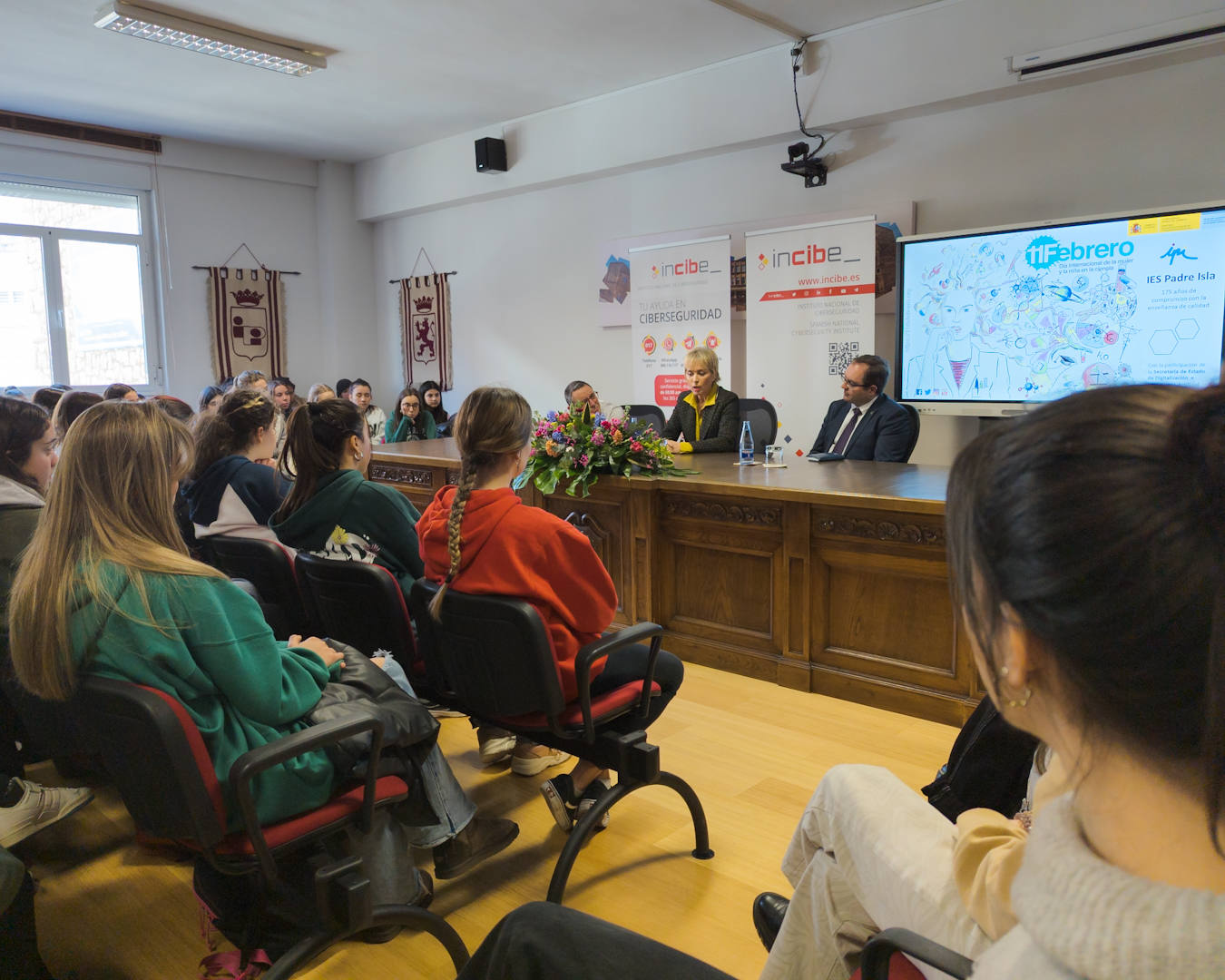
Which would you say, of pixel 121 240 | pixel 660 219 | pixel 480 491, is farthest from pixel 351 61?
pixel 480 491

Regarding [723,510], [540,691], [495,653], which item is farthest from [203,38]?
[540,691]

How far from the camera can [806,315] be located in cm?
577

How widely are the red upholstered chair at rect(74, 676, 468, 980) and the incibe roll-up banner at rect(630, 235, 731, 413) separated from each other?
16.9ft

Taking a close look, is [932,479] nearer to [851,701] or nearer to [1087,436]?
[851,701]

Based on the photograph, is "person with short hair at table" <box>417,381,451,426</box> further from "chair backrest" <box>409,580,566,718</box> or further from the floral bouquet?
"chair backrest" <box>409,580,566,718</box>

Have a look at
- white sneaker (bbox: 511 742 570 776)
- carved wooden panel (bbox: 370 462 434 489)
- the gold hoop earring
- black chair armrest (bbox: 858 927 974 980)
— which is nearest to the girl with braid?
white sneaker (bbox: 511 742 570 776)

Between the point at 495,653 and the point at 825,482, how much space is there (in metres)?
1.85

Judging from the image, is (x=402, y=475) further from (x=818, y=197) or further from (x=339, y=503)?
(x=818, y=197)

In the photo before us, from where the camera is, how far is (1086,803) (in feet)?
2.24

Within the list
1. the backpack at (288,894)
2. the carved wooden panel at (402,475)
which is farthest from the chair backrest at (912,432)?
the backpack at (288,894)

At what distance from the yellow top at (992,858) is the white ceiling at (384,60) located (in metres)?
5.01

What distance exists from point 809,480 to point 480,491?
172 cm

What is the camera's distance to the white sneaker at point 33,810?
193cm

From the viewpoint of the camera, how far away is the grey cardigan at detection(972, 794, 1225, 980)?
1.93 feet
